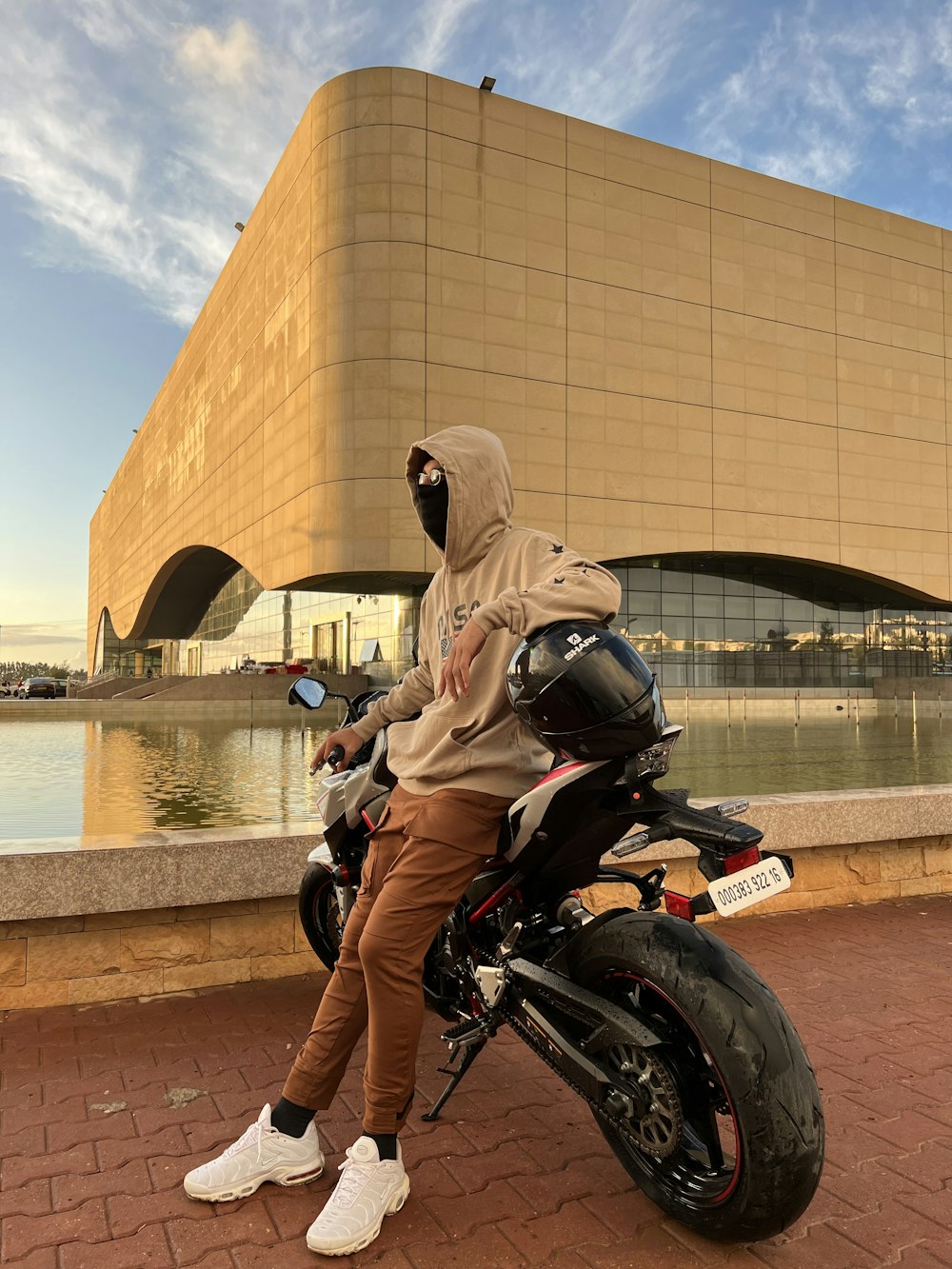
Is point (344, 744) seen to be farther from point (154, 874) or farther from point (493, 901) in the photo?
point (154, 874)

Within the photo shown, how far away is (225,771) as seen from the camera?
1051cm

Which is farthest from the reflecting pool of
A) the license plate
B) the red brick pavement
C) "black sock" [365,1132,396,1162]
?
the license plate

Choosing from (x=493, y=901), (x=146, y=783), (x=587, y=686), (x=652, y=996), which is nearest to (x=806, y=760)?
(x=146, y=783)

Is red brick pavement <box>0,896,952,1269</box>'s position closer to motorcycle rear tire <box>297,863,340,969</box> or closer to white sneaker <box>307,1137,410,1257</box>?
white sneaker <box>307,1137,410,1257</box>

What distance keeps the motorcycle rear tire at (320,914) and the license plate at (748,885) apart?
1971 mm

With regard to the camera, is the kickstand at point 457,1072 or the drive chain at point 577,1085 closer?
the drive chain at point 577,1085

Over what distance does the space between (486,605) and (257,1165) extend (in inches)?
59.2

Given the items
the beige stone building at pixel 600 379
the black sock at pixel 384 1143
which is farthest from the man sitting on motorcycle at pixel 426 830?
the beige stone building at pixel 600 379

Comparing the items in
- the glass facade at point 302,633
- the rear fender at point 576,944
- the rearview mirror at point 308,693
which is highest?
the glass facade at point 302,633

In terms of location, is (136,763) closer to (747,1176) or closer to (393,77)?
(747,1176)

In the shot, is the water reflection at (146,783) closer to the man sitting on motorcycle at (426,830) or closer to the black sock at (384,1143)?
the man sitting on motorcycle at (426,830)

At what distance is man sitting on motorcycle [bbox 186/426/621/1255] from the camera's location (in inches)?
86.3

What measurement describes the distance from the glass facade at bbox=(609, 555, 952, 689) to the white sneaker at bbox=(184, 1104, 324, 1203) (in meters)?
36.5

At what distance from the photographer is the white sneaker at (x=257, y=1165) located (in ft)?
7.55
